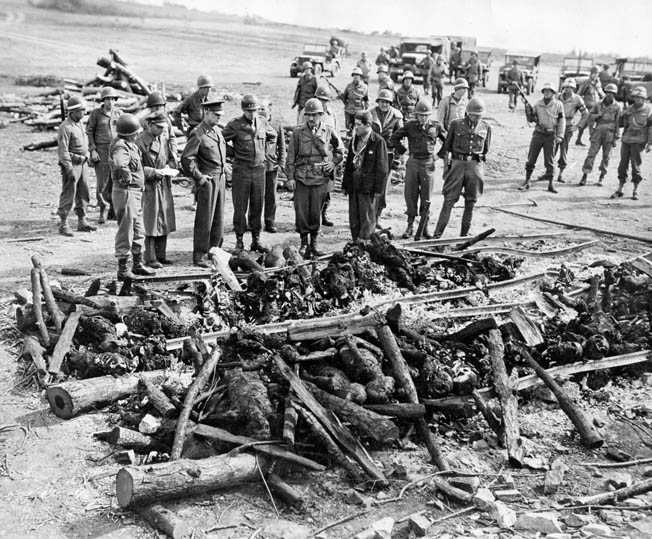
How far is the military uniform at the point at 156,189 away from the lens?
9.40m

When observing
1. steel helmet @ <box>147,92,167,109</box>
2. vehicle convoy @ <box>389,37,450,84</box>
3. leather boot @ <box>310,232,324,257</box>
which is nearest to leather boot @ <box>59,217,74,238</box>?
steel helmet @ <box>147,92,167,109</box>

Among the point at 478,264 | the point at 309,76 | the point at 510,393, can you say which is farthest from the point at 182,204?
the point at 510,393

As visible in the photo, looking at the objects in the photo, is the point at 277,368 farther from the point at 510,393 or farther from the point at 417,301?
the point at 417,301

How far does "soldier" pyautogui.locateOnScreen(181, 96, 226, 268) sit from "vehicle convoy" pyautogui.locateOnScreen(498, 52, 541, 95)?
2444cm

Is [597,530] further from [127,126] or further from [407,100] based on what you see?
[407,100]

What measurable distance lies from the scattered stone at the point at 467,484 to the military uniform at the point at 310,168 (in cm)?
577

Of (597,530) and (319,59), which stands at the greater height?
(319,59)

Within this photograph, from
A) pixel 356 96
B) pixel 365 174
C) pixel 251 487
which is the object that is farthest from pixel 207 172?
pixel 356 96

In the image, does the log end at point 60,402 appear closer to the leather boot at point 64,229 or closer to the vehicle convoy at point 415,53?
the leather boot at point 64,229

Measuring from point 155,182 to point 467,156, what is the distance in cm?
496

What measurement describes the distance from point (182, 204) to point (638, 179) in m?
9.63

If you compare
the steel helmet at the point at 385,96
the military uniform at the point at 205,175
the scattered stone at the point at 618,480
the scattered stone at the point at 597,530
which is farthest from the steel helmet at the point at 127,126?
the scattered stone at the point at 597,530

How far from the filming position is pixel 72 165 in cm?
1141

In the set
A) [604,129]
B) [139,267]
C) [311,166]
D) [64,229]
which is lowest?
[64,229]
